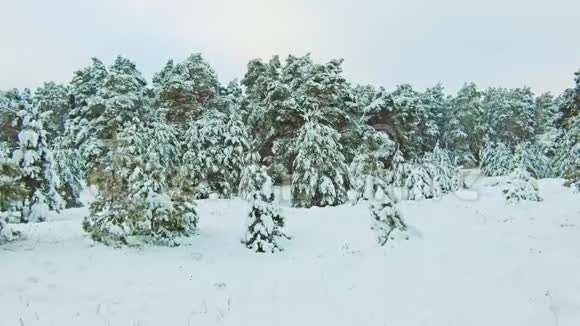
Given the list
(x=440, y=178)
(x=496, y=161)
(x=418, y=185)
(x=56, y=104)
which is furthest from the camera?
(x=56, y=104)

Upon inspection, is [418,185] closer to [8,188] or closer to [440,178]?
[440,178]

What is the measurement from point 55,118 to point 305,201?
51152 millimetres

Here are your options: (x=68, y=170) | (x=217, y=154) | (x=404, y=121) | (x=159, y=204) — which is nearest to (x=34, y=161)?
(x=159, y=204)

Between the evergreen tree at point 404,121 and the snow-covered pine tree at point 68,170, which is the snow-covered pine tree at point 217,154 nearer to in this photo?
the snow-covered pine tree at point 68,170

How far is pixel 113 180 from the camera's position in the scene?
12.3 meters

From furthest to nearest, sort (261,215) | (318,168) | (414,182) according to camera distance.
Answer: (318,168) → (414,182) → (261,215)

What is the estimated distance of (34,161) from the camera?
14203 mm

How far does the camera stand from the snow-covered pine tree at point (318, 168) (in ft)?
78.9

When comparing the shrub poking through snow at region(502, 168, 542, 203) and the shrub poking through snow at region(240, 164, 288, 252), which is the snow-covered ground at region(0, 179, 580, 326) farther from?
the shrub poking through snow at region(502, 168, 542, 203)

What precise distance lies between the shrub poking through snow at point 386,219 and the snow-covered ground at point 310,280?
1.78 feet

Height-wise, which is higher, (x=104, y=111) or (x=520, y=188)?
(x=104, y=111)

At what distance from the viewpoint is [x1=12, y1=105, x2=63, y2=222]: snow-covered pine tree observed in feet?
45.1

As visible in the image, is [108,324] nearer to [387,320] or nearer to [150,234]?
[387,320]

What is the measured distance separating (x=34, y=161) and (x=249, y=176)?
24.7 ft
